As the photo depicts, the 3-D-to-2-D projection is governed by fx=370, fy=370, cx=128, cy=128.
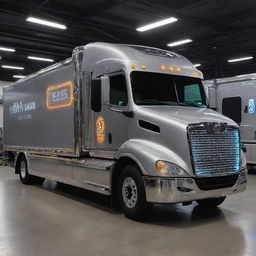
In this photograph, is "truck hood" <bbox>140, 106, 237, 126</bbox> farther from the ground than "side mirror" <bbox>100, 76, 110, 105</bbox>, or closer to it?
closer to it

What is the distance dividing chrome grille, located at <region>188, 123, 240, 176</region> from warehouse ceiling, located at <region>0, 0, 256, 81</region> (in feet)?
24.3

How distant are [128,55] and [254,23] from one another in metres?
10.9

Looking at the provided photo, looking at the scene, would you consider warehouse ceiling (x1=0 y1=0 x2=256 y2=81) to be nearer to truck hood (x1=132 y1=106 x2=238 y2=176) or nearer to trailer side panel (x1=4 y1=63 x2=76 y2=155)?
trailer side panel (x1=4 y1=63 x2=76 y2=155)

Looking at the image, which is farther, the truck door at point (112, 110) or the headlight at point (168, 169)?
the truck door at point (112, 110)

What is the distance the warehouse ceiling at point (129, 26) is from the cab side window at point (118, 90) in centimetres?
619

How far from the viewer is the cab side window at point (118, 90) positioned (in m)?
6.47

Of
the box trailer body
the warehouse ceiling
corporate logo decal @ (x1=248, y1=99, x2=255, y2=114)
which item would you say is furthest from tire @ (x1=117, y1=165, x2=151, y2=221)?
the warehouse ceiling

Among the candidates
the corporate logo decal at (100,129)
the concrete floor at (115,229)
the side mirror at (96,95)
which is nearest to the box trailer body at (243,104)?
the concrete floor at (115,229)

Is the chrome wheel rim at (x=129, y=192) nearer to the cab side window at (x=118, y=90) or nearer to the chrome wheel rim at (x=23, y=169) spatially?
the cab side window at (x=118, y=90)

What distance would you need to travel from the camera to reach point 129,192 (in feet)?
20.1

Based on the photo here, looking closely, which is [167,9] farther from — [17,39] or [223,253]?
[223,253]

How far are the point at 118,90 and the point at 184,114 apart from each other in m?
1.28

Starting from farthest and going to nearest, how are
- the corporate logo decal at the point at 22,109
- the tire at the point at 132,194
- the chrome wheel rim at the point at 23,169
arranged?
the chrome wheel rim at the point at 23,169 < the corporate logo decal at the point at 22,109 < the tire at the point at 132,194

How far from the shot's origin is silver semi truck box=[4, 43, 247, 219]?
5625 mm
